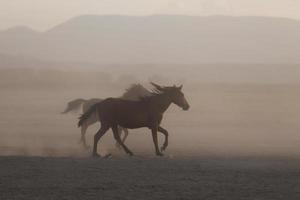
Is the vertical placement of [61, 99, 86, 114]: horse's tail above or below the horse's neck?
above

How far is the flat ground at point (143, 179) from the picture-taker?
30.1ft

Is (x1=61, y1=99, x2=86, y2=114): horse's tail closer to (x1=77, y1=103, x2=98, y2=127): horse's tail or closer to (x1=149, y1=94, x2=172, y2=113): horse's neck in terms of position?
(x1=77, y1=103, x2=98, y2=127): horse's tail

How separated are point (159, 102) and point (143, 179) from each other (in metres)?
4.26

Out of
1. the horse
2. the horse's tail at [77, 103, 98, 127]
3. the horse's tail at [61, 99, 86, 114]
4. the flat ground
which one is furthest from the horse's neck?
the horse's tail at [61, 99, 86, 114]

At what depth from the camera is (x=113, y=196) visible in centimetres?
898

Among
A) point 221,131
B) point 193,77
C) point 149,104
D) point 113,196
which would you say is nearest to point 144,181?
point 113,196

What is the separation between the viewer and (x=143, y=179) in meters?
10.3

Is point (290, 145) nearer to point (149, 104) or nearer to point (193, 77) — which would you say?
point (149, 104)

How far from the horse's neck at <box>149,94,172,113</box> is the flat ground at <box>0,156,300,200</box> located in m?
1.70

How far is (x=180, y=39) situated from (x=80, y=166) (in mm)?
82048

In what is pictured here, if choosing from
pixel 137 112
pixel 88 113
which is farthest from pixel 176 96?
pixel 88 113

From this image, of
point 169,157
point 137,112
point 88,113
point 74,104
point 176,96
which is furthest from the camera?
point 74,104

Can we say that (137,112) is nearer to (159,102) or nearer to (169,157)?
(159,102)

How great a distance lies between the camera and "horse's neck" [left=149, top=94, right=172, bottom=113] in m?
14.4
